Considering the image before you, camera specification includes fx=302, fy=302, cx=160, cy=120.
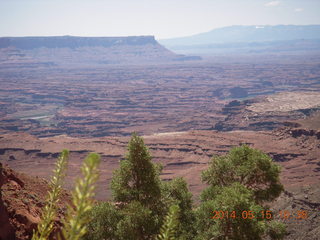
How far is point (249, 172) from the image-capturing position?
16.1 meters

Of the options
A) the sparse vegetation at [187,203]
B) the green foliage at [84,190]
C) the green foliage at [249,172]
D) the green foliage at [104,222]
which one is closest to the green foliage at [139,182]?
the sparse vegetation at [187,203]

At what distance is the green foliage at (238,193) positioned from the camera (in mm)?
12406

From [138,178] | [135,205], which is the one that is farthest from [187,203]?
[135,205]

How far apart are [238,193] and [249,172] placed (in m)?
3.62

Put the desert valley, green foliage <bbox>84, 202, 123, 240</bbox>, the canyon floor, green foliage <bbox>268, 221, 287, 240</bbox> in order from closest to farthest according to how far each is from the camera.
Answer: green foliage <bbox>84, 202, 123, 240</bbox> → green foliage <bbox>268, 221, 287, 240</bbox> → the desert valley → the canyon floor

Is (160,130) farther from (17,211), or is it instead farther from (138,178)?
(17,211)

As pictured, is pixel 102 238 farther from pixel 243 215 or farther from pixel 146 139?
pixel 146 139

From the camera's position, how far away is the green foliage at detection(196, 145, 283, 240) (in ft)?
40.7

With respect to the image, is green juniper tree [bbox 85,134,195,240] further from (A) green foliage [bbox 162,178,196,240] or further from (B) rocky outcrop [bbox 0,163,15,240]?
(B) rocky outcrop [bbox 0,163,15,240]

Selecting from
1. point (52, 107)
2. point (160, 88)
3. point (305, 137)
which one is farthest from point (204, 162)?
point (160, 88)

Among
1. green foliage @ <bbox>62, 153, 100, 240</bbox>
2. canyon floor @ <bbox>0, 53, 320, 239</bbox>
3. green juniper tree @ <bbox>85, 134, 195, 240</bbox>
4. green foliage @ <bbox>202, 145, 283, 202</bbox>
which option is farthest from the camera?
canyon floor @ <bbox>0, 53, 320, 239</bbox>

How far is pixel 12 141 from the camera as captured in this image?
6981cm

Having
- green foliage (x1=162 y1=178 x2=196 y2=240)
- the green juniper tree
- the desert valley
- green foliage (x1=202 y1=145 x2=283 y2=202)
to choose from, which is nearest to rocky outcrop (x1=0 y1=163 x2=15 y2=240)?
the desert valley

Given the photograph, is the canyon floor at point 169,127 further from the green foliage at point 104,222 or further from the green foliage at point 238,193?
the green foliage at point 104,222
